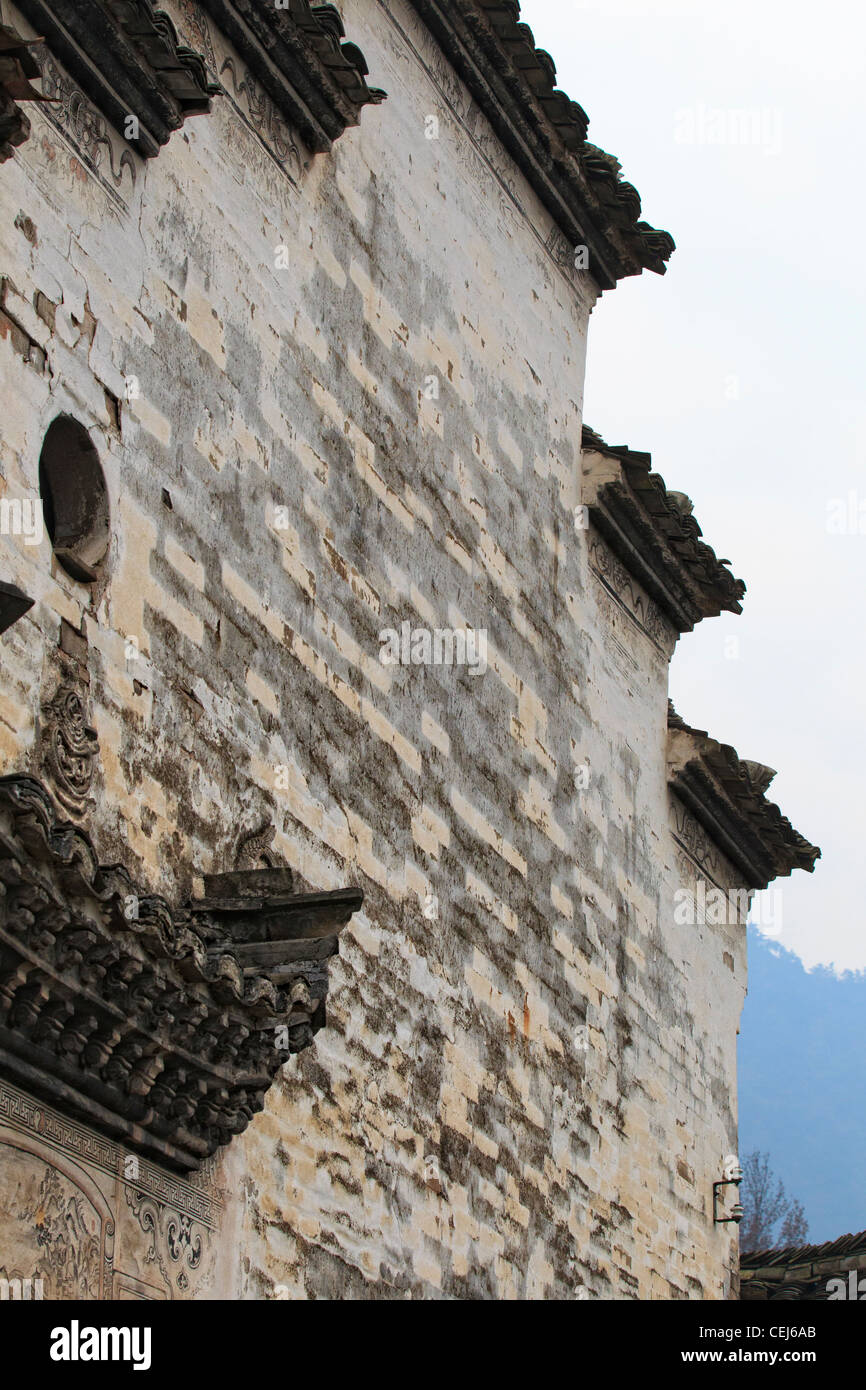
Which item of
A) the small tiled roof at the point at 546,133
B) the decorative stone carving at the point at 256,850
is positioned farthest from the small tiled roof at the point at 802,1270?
the decorative stone carving at the point at 256,850

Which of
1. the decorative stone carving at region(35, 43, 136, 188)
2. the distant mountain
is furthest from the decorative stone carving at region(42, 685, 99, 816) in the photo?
the distant mountain

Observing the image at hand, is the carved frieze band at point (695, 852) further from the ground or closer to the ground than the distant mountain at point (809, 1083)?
closer to the ground

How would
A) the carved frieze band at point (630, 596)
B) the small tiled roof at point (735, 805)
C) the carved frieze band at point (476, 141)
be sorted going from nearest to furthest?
the carved frieze band at point (476, 141) → the carved frieze band at point (630, 596) → the small tiled roof at point (735, 805)

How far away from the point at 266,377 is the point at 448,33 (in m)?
3.28

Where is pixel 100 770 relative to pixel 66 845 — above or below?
above

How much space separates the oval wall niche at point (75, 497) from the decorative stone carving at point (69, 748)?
1.42 feet

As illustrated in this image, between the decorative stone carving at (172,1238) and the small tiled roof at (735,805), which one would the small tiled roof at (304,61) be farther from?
the small tiled roof at (735,805)

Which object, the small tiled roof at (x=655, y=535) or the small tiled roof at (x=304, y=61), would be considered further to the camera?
the small tiled roof at (x=655, y=535)

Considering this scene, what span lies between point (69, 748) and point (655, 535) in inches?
263

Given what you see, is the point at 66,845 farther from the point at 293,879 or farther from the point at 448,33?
the point at 448,33

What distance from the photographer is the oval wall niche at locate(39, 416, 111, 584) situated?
623 cm

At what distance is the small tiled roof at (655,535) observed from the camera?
11.6 m

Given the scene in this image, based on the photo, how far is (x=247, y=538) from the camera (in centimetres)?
740
